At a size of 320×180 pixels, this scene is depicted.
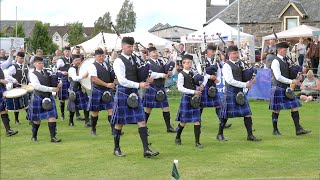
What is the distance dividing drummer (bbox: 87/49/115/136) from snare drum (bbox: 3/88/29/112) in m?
1.17

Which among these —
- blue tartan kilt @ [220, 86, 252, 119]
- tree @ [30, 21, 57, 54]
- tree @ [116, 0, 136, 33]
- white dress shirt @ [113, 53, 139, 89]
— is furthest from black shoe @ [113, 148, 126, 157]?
tree @ [116, 0, 136, 33]

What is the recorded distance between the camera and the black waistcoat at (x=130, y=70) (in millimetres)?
7188

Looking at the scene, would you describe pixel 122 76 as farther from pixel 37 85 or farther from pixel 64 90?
pixel 64 90

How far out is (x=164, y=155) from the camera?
24.5ft

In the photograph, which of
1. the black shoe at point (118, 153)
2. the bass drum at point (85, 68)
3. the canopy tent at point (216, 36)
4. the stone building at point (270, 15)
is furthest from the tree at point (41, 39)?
the black shoe at point (118, 153)

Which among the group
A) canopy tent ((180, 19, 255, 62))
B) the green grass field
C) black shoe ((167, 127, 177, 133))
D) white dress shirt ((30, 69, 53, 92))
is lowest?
the green grass field

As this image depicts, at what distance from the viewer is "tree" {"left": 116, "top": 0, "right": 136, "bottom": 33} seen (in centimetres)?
5612

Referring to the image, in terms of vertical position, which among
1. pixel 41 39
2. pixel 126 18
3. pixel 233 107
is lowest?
pixel 233 107

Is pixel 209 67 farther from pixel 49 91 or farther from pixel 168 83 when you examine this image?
pixel 168 83

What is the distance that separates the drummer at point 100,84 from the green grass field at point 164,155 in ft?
1.62

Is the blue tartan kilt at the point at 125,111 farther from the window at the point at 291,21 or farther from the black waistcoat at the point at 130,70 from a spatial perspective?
the window at the point at 291,21

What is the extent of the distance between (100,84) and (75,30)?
42972 mm

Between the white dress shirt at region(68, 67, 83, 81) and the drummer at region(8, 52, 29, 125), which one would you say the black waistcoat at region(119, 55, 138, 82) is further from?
the drummer at region(8, 52, 29, 125)

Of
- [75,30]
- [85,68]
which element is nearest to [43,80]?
[85,68]
